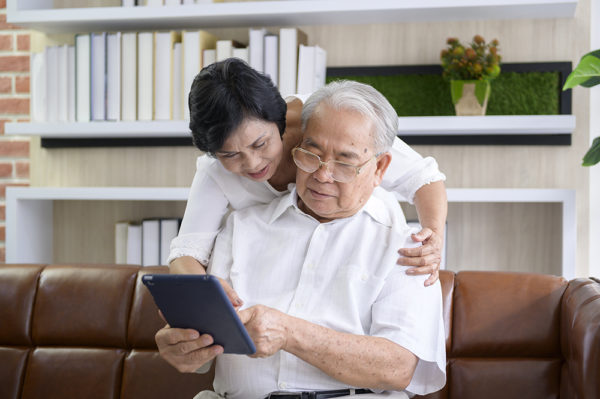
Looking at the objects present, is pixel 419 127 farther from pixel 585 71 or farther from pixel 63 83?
pixel 63 83

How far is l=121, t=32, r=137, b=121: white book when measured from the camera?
270 cm

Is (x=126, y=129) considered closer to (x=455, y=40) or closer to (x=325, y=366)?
(x=455, y=40)

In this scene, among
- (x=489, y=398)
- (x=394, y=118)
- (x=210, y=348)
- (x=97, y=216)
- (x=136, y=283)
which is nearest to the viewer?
(x=210, y=348)

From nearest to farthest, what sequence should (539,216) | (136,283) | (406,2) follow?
(136,283)
(406,2)
(539,216)

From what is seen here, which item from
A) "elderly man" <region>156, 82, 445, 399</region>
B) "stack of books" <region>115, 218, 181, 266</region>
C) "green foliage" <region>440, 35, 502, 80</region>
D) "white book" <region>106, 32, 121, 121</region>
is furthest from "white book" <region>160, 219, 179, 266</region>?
"green foliage" <region>440, 35, 502, 80</region>

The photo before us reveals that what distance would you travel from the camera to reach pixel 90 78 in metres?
2.74

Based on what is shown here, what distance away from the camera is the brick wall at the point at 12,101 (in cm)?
310

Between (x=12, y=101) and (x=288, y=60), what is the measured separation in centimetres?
141

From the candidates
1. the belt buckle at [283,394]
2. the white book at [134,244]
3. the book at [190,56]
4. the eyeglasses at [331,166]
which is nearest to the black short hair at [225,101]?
the eyeglasses at [331,166]

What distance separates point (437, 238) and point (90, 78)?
69.5 inches

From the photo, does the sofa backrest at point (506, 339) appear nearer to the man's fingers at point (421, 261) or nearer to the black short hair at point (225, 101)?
the man's fingers at point (421, 261)

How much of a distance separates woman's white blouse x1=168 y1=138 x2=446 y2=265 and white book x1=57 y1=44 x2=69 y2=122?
132cm

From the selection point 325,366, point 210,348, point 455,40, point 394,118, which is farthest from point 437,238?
point 455,40

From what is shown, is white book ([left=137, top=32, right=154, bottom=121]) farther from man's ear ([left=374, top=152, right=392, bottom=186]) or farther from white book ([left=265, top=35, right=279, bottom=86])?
man's ear ([left=374, top=152, right=392, bottom=186])
